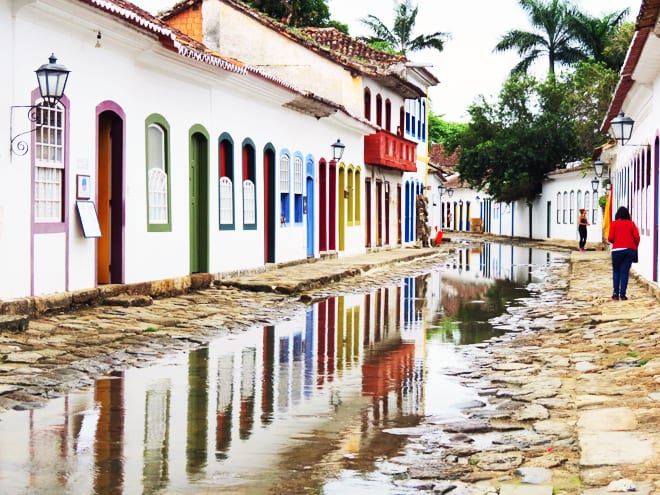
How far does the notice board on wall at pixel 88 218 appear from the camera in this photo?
13.0 meters

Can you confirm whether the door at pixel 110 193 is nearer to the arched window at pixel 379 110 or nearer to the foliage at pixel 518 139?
the arched window at pixel 379 110

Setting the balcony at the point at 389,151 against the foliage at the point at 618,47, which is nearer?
the balcony at the point at 389,151

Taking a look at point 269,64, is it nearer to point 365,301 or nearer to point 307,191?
point 307,191

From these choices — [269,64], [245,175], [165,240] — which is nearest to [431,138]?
[269,64]

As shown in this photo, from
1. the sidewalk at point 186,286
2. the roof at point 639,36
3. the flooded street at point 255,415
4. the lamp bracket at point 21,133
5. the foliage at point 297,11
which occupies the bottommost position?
the flooded street at point 255,415

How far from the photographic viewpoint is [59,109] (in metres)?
12.5

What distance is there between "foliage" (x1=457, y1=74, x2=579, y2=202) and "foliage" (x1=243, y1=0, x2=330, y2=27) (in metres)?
8.55

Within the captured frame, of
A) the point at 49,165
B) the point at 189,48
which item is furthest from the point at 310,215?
the point at 49,165

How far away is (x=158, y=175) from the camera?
1600cm

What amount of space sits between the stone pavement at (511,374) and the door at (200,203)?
0.85m

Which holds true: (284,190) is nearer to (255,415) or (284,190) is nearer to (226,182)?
(226,182)

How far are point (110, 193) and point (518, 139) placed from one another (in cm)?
3715

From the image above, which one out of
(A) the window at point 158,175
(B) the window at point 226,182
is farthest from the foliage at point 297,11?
(A) the window at point 158,175

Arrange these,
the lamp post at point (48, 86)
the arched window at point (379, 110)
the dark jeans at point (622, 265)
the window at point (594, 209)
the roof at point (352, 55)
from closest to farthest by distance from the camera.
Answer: the lamp post at point (48, 86)
the dark jeans at point (622, 265)
the roof at point (352, 55)
the arched window at point (379, 110)
the window at point (594, 209)
